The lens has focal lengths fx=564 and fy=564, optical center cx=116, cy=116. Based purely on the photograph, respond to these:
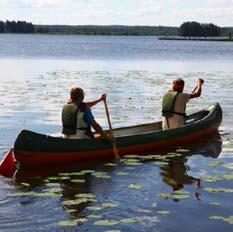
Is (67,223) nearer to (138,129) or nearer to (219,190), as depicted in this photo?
(219,190)

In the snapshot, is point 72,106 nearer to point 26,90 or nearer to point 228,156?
point 228,156

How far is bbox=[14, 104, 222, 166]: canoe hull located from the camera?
37.8 feet

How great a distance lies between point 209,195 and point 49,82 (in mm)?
21852

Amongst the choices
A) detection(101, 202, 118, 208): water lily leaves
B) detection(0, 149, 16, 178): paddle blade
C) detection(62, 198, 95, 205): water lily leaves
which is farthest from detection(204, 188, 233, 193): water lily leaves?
detection(0, 149, 16, 178): paddle blade

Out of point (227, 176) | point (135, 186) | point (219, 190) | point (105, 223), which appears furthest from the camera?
point (227, 176)

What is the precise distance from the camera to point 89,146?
487 inches

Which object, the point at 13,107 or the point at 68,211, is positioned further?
the point at 13,107

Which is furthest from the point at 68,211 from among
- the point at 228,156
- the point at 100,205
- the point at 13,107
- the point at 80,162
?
the point at 13,107

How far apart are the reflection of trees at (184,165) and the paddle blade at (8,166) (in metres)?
3.06

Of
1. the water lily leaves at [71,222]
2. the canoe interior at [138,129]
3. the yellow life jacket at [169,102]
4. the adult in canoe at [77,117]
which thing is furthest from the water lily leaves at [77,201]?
the yellow life jacket at [169,102]

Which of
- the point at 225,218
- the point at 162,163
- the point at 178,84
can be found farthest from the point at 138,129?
the point at 225,218

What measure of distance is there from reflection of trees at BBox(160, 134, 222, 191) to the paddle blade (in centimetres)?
306

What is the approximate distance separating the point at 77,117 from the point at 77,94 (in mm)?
498

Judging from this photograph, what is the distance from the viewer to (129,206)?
9328mm
